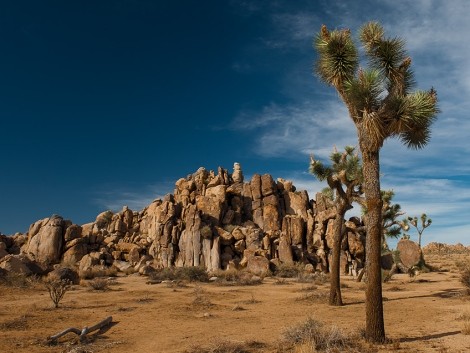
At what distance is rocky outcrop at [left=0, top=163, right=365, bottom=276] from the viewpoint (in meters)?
36.8

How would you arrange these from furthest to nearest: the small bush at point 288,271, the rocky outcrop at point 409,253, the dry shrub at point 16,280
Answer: the rocky outcrop at point 409,253, the small bush at point 288,271, the dry shrub at point 16,280

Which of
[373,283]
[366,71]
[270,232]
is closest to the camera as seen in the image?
[373,283]

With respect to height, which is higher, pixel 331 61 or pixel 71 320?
pixel 331 61

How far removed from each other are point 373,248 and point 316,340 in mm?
2688

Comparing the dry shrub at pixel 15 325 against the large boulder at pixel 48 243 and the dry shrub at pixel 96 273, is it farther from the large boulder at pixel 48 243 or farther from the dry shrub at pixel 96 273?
the large boulder at pixel 48 243

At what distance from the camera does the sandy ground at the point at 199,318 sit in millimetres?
9617

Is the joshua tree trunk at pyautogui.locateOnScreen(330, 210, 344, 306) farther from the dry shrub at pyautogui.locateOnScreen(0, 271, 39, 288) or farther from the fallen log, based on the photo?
the dry shrub at pyautogui.locateOnScreen(0, 271, 39, 288)

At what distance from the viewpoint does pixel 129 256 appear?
127ft

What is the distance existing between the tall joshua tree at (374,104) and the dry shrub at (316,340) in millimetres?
856

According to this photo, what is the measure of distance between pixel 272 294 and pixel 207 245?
1867 cm

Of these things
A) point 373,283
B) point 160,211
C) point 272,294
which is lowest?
point 272,294

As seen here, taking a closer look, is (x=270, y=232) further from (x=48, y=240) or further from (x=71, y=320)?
(x=71, y=320)

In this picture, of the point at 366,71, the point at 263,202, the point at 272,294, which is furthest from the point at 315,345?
the point at 263,202

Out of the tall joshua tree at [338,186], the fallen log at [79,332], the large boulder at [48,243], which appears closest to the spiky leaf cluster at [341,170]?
the tall joshua tree at [338,186]
